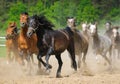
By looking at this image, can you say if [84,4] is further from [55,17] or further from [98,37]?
[98,37]

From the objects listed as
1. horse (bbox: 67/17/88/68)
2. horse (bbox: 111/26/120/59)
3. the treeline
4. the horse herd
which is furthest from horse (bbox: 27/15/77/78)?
the treeline

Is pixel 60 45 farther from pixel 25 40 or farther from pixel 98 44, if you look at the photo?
pixel 98 44

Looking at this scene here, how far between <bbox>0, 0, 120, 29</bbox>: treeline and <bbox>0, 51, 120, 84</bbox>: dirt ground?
2875 centimetres

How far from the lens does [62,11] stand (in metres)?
53.5

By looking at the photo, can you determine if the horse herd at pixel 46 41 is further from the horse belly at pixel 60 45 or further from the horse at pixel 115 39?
the horse at pixel 115 39

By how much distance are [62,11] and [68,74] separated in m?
38.5

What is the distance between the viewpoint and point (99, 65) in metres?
19.0

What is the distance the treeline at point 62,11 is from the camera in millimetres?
51859

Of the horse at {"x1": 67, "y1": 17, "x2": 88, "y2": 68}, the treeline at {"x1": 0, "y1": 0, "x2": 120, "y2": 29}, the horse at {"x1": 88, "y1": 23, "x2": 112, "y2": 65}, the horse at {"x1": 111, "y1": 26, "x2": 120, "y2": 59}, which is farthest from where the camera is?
the treeline at {"x1": 0, "y1": 0, "x2": 120, "y2": 29}

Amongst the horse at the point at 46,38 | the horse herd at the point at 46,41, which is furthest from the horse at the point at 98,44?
the horse at the point at 46,38

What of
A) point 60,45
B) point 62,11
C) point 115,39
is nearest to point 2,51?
point 115,39

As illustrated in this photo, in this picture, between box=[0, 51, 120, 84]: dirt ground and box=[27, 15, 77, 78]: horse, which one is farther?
box=[27, 15, 77, 78]: horse

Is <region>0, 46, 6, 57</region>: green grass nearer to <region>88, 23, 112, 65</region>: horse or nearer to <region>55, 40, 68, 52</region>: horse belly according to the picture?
<region>88, 23, 112, 65</region>: horse

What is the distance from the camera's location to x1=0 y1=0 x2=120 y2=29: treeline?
51.9 m
